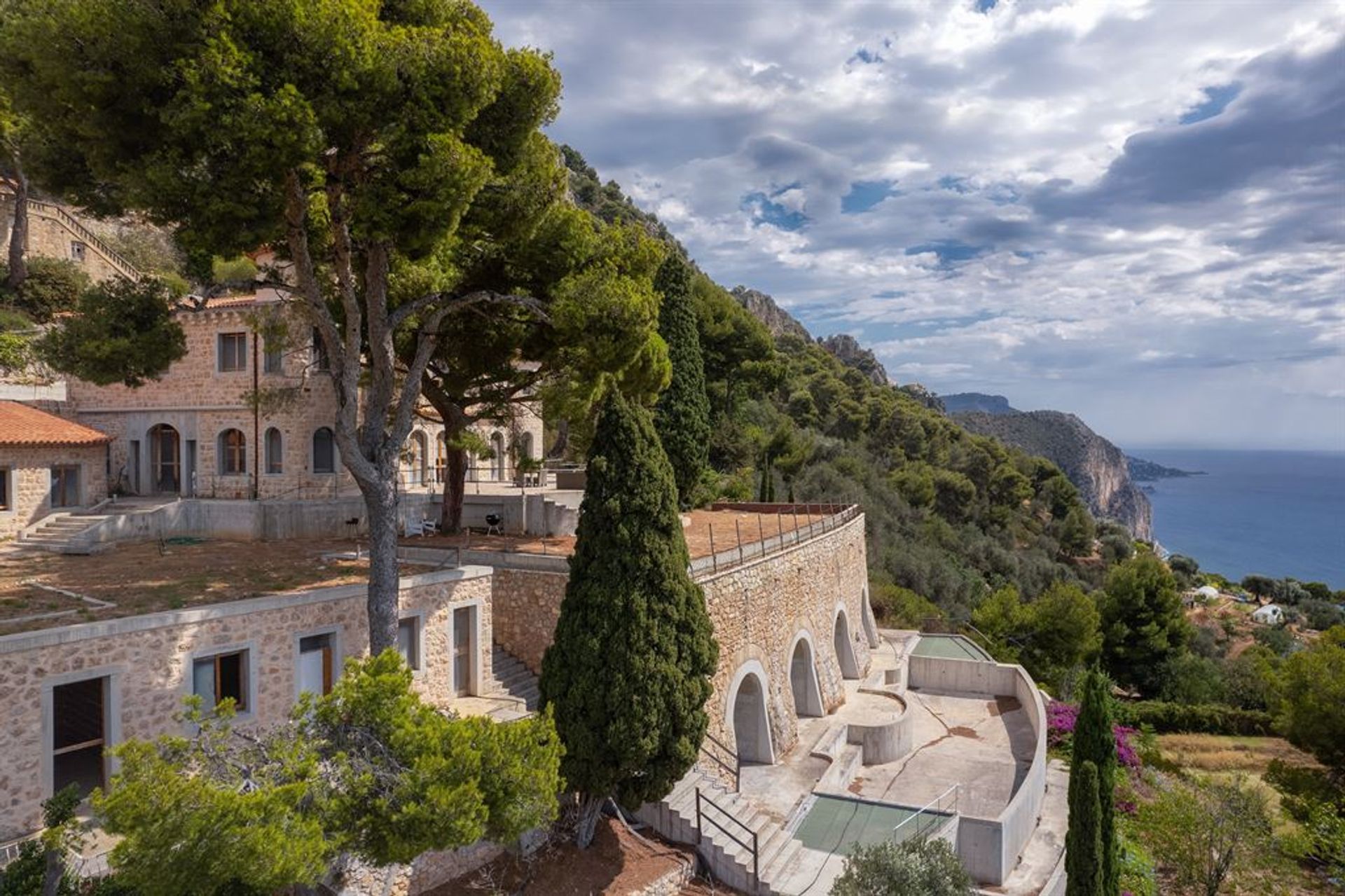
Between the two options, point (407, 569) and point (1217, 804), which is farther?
point (1217, 804)

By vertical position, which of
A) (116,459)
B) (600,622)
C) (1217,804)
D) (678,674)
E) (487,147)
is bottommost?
(1217,804)

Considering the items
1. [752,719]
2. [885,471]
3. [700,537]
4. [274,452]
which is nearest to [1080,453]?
[885,471]

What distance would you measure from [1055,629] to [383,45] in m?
29.3

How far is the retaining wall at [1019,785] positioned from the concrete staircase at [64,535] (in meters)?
17.3

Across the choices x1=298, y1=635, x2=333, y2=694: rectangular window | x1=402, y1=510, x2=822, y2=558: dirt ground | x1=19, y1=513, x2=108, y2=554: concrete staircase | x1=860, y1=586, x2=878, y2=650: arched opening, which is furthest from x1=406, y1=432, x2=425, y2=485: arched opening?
x1=860, y1=586, x2=878, y2=650: arched opening

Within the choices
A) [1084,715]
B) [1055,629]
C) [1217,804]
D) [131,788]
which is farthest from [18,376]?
[1055,629]

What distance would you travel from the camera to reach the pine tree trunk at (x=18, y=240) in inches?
1083

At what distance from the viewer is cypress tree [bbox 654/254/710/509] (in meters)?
22.8

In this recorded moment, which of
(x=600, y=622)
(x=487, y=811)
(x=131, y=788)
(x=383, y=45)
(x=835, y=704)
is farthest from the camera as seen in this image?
(x=835, y=704)

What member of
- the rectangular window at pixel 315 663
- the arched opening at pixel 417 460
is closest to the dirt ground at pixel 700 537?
the rectangular window at pixel 315 663

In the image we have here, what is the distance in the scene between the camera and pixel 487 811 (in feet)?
20.5

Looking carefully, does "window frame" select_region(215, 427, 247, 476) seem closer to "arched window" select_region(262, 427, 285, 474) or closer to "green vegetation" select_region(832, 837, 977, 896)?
"arched window" select_region(262, 427, 285, 474)

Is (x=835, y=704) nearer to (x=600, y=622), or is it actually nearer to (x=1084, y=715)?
(x=1084, y=715)

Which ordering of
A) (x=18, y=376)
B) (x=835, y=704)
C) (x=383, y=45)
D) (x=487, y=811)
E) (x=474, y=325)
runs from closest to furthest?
(x=487, y=811)
(x=383, y=45)
(x=474, y=325)
(x=835, y=704)
(x=18, y=376)
